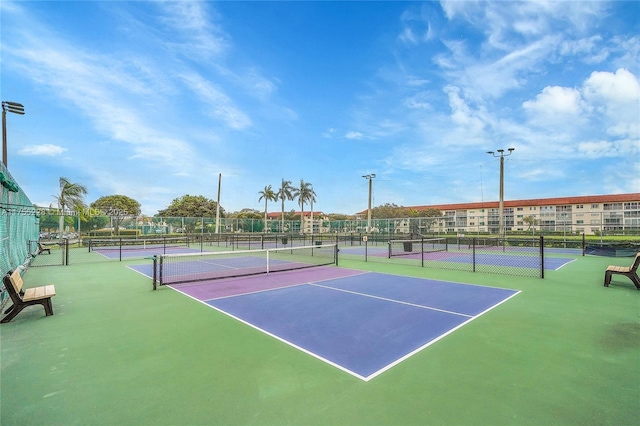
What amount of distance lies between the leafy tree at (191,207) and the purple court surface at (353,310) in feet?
209

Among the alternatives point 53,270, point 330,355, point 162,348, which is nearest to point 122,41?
point 53,270

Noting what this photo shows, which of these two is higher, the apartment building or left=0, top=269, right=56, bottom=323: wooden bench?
the apartment building

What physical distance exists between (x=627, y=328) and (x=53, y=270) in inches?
729

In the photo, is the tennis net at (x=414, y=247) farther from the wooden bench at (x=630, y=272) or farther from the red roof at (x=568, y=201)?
the red roof at (x=568, y=201)

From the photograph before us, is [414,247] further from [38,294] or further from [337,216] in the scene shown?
[337,216]

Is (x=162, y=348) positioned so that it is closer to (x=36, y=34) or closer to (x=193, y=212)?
(x=36, y=34)

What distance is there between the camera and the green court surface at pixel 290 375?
2977 millimetres

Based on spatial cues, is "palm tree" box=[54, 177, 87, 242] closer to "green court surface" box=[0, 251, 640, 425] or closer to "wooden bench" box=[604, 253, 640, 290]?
"green court surface" box=[0, 251, 640, 425]

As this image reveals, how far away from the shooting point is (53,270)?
13.0 m

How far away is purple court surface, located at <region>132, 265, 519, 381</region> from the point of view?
4562 millimetres

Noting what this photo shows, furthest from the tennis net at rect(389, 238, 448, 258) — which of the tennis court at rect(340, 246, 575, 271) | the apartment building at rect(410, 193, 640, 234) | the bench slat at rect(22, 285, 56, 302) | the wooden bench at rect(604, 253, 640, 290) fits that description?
the bench slat at rect(22, 285, 56, 302)

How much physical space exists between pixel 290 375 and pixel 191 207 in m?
71.8

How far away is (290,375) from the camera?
3.79 m

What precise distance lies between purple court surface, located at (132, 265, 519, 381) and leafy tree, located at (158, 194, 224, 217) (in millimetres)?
63797
